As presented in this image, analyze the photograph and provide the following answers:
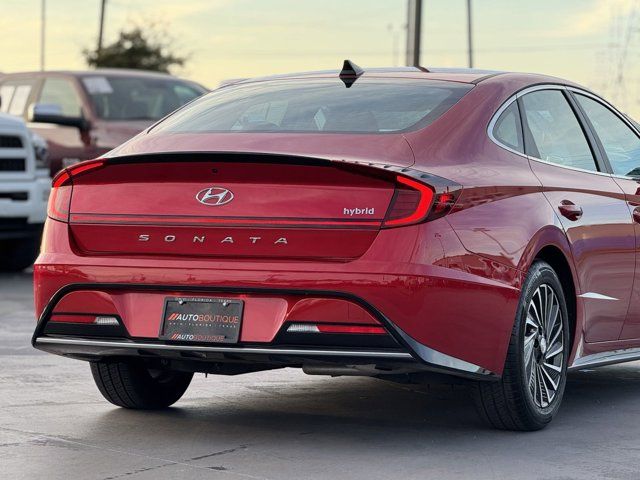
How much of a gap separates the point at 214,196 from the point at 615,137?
276 cm

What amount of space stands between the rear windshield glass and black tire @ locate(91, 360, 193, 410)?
43.2 inches

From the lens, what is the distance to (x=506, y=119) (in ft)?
21.9

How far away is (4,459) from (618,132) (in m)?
3.76

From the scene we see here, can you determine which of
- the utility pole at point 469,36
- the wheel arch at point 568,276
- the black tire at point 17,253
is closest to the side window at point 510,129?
the wheel arch at point 568,276

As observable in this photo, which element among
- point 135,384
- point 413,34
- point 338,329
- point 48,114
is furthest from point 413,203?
point 413,34

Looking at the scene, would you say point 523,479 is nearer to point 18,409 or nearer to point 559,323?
point 559,323

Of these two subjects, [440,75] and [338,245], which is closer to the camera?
[338,245]

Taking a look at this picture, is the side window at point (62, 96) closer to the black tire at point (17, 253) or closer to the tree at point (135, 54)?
the black tire at point (17, 253)

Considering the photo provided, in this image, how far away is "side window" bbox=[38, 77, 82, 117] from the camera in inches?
689

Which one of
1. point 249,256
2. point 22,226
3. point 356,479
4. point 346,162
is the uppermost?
point 346,162

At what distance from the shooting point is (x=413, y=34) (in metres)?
24.3

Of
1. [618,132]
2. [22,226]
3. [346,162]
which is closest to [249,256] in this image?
[346,162]

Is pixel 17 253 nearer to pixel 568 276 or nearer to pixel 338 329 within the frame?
pixel 568 276

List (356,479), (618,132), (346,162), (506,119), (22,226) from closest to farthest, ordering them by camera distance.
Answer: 1. (356,479)
2. (346,162)
3. (506,119)
4. (618,132)
5. (22,226)
